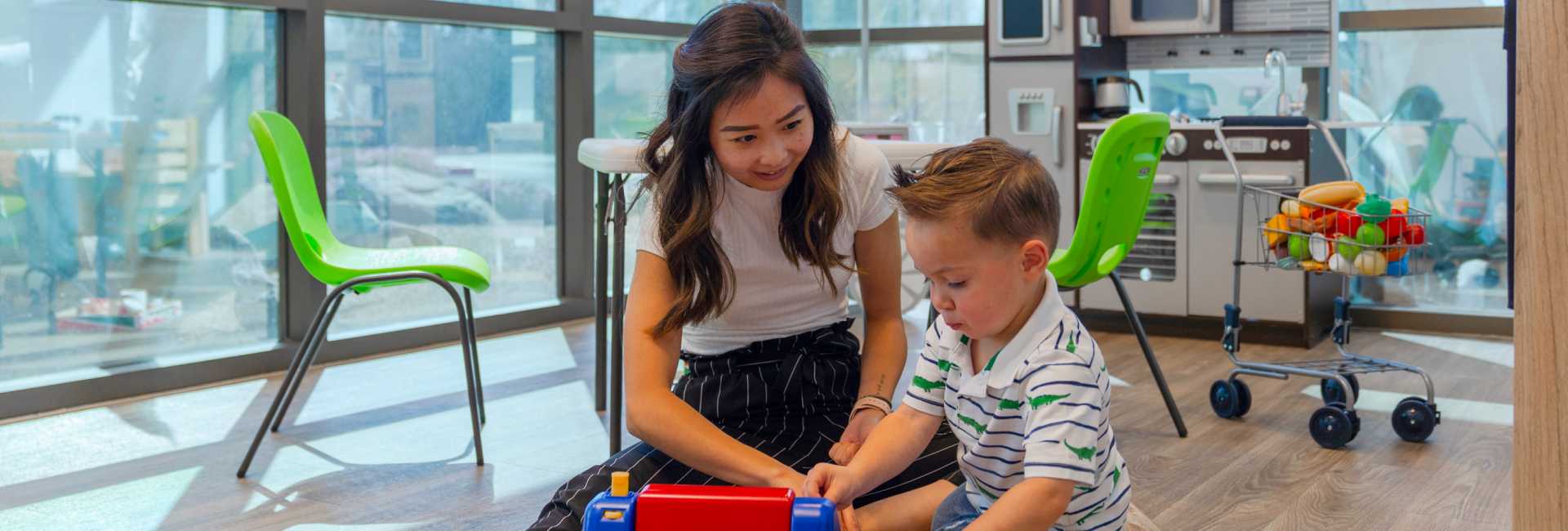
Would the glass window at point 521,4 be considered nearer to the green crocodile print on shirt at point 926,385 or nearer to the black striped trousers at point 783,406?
the black striped trousers at point 783,406

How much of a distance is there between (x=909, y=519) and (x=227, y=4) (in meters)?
2.95

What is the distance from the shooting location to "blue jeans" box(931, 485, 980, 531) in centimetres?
148

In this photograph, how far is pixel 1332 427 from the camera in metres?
3.00

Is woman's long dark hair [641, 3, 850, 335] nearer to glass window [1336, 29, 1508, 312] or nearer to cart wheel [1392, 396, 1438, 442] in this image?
Answer: cart wheel [1392, 396, 1438, 442]

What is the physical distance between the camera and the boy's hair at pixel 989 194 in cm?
133

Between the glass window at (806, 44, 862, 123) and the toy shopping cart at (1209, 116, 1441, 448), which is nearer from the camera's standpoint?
the toy shopping cart at (1209, 116, 1441, 448)

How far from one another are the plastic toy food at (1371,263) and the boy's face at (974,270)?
6.59 ft

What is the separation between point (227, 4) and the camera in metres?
3.79

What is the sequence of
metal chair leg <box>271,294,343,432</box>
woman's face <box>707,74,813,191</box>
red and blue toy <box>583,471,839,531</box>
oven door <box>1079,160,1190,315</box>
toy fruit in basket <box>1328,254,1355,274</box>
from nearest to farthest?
red and blue toy <box>583,471,839,531</box> < woman's face <box>707,74,813,191</box> < metal chair leg <box>271,294,343,432</box> < toy fruit in basket <box>1328,254,1355,274</box> < oven door <box>1079,160,1190,315</box>

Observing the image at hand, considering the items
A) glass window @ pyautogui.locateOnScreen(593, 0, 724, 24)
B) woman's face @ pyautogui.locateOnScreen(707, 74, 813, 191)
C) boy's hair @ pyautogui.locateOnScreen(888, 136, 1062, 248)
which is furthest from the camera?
glass window @ pyautogui.locateOnScreen(593, 0, 724, 24)

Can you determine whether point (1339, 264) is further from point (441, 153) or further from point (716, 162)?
point (441, 153)

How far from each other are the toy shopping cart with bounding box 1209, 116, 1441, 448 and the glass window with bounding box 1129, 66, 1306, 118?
1618mm

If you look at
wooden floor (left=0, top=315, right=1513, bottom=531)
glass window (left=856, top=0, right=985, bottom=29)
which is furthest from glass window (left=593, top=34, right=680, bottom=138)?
wooden floor (left=0, top=315, right=1513, bottom=531)

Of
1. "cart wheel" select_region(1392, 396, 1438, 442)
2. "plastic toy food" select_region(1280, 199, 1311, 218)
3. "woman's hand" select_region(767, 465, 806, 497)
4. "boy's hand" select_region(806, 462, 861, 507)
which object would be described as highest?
"plastic toy food" select_region(1280, 199, 1311, 218)
